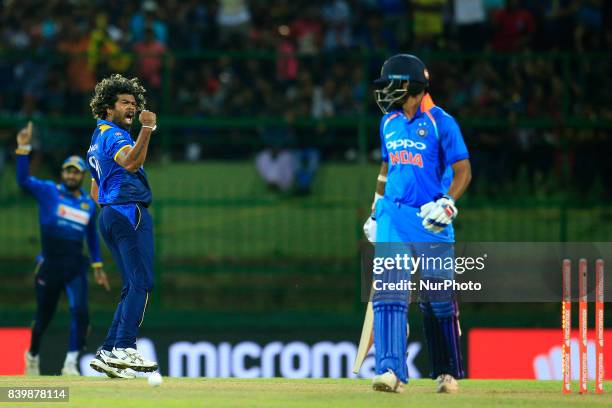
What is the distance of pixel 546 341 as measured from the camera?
14.7m

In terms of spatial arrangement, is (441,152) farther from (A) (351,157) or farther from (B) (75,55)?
(B) (75,55)

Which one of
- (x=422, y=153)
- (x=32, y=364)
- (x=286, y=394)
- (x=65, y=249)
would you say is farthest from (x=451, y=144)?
(x=32, y=364)

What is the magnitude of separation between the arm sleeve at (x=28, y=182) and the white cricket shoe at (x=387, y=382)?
589 cm

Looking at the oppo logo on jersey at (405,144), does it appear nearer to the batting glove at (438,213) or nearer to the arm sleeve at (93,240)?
the batting glove at (438,213)

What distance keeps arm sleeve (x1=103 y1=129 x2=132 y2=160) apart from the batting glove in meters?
2.10

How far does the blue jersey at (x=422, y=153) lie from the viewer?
28.2 feet

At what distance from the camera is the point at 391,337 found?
854cm

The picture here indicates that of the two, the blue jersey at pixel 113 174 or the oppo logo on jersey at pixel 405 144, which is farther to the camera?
the blue jersey at pixel 113 174

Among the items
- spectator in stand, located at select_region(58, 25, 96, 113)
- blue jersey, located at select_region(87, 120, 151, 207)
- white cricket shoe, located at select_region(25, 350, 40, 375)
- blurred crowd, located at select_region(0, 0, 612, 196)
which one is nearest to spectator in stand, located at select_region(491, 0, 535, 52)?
blurred crowd, located at select_region(0, 0, 612, 196)

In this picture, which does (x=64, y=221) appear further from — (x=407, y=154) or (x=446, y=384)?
(x=446, y=384)

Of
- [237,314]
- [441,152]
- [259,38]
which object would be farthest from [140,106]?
[259,38]

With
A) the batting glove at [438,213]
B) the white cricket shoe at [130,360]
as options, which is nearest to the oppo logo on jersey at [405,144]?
the batting glove at [438,213]

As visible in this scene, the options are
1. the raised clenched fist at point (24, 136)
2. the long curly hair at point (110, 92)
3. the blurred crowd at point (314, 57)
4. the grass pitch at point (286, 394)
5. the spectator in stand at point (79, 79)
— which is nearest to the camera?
the grass pitch at point (286, 394)

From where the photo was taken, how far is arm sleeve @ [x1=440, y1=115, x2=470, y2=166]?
8570 mm
